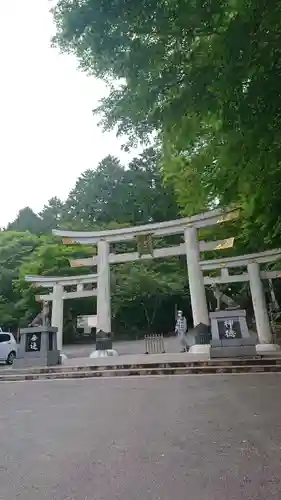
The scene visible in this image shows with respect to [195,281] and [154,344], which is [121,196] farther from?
[195,281]

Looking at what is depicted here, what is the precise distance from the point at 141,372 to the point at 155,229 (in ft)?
23.5

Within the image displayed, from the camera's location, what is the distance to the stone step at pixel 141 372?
948 centimetres

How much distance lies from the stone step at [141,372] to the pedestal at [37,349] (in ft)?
4.65

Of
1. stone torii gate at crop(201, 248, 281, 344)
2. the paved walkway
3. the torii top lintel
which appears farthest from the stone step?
the torii top lintel

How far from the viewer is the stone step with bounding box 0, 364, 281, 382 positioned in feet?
31.1

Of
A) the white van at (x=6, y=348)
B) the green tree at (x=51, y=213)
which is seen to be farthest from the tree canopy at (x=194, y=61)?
the green tree at (x=51, y=213)

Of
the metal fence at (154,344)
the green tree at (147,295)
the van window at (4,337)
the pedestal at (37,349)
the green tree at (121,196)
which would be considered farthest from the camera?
the green tree at (121,196)

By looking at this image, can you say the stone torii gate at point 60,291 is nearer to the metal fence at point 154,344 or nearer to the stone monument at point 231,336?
the metal fence at point 154,344

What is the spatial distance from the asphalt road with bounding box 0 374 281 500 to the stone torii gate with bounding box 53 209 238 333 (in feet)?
26.6

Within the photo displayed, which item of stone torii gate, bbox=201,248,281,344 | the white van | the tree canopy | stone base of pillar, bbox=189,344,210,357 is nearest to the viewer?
the tree canopy

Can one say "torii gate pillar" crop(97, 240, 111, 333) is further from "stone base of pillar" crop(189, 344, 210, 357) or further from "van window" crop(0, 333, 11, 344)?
"van window" crop(0, 333, 11, 344)

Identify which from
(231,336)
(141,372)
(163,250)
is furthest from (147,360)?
(163,250)

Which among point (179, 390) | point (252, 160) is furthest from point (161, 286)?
point (252, 160)

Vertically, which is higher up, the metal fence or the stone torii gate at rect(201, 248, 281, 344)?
the stone torii gate at rect(201, 248, 281, 344)
